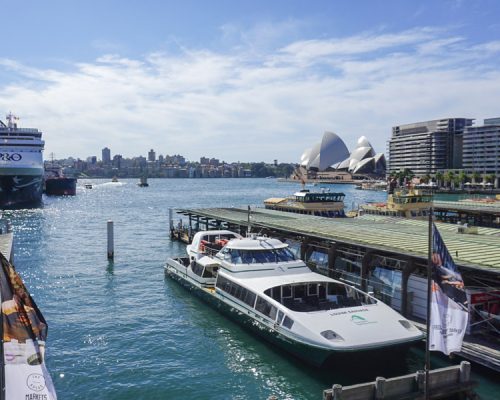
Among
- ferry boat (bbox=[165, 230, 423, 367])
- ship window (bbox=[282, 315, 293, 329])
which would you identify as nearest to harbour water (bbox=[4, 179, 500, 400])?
ferry boat (bbox=[165, 230, 423, 367])

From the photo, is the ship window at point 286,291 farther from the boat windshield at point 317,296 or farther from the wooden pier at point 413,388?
the wooden pier at point 413,388

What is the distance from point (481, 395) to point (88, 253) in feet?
126

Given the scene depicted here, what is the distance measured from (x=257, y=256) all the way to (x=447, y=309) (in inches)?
542

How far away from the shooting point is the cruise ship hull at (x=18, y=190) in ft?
311

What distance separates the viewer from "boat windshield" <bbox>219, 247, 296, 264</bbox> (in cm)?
2423

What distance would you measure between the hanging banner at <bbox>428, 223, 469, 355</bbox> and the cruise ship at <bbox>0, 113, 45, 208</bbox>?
312 ft

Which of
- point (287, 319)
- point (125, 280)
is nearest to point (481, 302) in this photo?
point (287, 319)

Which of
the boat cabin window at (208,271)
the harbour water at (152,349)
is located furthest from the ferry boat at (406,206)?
the boat cabin window at (208,271)

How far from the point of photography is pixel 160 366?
19.7 m

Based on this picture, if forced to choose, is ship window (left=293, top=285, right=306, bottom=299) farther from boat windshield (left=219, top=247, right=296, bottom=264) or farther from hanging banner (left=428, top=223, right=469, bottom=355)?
hanging banner (left=428, top=223, right=469, bottom=355)

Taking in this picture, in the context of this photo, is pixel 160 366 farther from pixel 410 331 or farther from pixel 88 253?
pixel 88 253

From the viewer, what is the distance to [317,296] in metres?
21.8

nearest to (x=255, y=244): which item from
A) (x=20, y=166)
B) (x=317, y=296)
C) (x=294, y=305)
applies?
(x=317, y=296)

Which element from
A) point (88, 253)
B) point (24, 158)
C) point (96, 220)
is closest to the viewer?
point (88, 253)
